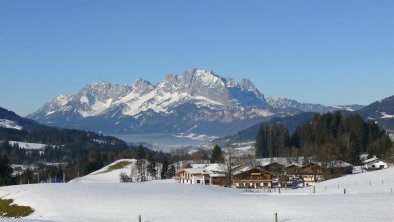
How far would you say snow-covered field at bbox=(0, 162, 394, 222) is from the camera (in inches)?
1801

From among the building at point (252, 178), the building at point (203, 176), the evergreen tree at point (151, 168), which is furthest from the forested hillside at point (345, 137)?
the evergreen tree at point (151, 168)

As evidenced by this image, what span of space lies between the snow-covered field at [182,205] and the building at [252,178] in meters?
57.5

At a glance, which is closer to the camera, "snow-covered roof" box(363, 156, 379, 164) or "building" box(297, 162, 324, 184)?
"building" box(297, 162, 324, 184)

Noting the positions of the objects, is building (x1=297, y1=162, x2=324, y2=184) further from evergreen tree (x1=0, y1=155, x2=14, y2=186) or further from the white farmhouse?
evergreen tree (x1=0, y1=155, x2=14, y2=186)

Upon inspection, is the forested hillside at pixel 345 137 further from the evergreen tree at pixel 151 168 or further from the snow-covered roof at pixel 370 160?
the evergreen tree at pixel 151 168

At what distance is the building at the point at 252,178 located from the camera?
127 meters

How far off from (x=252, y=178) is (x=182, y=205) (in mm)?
75954

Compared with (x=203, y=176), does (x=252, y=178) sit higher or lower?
lower

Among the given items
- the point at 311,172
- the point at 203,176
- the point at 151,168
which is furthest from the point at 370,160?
the point at 151,168

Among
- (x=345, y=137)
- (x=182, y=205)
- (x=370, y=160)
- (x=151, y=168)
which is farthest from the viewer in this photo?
(x=345, y=137)

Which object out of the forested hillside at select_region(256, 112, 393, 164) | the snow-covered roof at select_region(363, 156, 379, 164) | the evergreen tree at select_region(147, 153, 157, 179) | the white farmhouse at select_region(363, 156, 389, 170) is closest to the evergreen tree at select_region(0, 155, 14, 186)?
the evergreen tree at select_region(147, 153, 157, 179)

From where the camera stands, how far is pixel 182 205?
54281 mm

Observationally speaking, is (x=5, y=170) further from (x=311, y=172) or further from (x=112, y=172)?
(x=311, y=172)

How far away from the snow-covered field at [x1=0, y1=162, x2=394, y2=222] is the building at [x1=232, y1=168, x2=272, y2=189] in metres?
57.5
